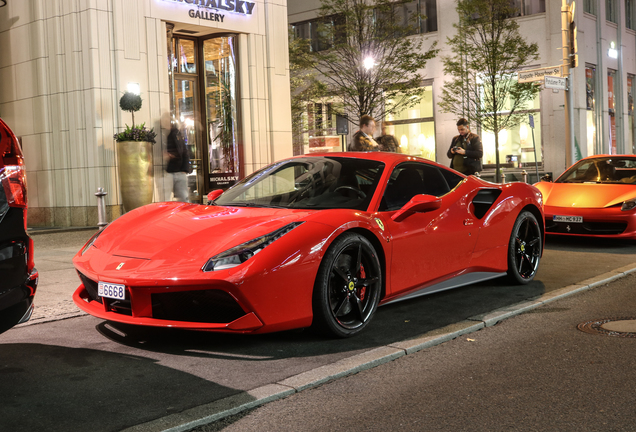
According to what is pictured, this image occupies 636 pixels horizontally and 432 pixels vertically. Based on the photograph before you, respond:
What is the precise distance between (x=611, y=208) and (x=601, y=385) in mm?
6548

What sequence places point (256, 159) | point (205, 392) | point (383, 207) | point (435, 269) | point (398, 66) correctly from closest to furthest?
point (205, 392) < point (383, 207) < point (435, 269) < point (256, 159) < point (398, 66)

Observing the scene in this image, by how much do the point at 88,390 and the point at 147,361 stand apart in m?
0.58

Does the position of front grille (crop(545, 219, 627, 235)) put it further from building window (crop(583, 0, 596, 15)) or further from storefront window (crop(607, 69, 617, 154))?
storefront window (crop(607, 69, 617, 154))

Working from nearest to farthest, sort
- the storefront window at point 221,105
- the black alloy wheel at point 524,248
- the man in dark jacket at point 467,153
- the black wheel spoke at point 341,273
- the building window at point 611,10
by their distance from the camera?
the black wheel spoke at point 341,273 → the black alloy wheel at point 524,248 → the man in dark jacket at point 467,153 → the storefront window at point 221,105 → the building window at point 611,10

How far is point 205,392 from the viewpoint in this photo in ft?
12.3

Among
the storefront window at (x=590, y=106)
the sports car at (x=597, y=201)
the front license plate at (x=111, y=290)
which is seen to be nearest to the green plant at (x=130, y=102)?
the sports car at (x=597, y=201)

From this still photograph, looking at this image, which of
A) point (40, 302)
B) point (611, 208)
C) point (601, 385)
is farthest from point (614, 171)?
point (40, 302)

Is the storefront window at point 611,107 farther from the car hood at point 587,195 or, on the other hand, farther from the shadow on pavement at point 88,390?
the shadow on pavement at point 88,390

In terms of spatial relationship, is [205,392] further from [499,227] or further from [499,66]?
[499,66]

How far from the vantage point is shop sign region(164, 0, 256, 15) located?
15617mm

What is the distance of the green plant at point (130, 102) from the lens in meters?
14.0

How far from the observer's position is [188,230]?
4.82 m

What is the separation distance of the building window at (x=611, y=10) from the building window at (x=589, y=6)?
1.92m

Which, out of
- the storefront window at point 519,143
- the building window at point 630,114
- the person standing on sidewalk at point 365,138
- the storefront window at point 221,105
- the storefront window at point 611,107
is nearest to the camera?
the person standing on sidewalk at point 365,138
